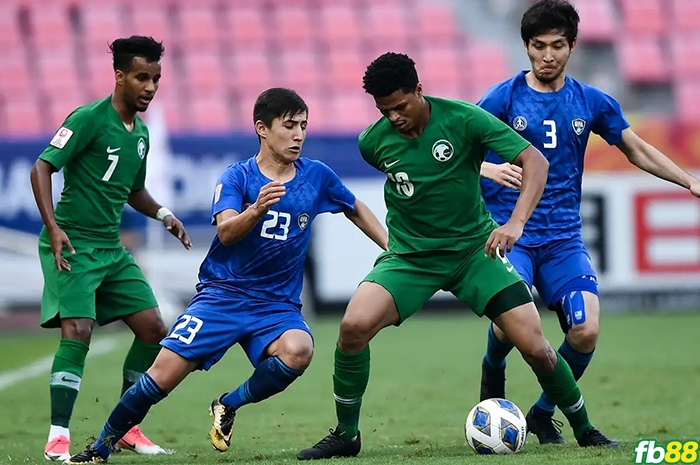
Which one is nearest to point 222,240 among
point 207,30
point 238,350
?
point 238,350

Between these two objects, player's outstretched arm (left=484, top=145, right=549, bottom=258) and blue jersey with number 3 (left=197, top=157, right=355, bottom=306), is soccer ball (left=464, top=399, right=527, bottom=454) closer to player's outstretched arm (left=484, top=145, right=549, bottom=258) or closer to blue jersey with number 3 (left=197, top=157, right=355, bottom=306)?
player's outstretched arm (left=484, top=145, right=549, bottom=258)

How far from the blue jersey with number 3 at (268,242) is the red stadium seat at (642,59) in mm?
14647

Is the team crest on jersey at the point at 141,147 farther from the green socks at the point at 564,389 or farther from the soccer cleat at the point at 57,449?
the green socks at the point at 564,389

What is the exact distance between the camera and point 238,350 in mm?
14211

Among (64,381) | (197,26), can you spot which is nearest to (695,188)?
(64,381)

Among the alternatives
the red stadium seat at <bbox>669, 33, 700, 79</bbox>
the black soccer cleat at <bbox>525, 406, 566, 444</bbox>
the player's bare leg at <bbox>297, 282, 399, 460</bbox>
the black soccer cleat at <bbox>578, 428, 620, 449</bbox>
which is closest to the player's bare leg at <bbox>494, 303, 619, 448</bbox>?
the black soccer cleat at <bbox>578, 428, 620, 449</bbox>

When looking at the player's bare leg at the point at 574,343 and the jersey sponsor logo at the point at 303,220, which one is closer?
the jersey sponsor logo at the point at 303,220

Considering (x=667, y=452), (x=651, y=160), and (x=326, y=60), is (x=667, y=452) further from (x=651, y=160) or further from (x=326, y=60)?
(x=326, y=60)

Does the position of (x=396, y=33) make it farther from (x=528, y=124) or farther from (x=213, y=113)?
(x=528, y=124)

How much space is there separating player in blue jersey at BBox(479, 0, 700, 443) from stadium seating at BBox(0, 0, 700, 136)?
509 inches

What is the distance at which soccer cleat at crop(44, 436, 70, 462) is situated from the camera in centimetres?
659

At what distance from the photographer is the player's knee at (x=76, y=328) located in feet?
22.6

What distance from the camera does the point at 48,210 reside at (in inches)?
268

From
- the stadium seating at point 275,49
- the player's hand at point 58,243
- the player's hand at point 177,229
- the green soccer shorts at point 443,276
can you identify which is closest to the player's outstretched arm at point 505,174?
the green soccer shorts at point 443,276
